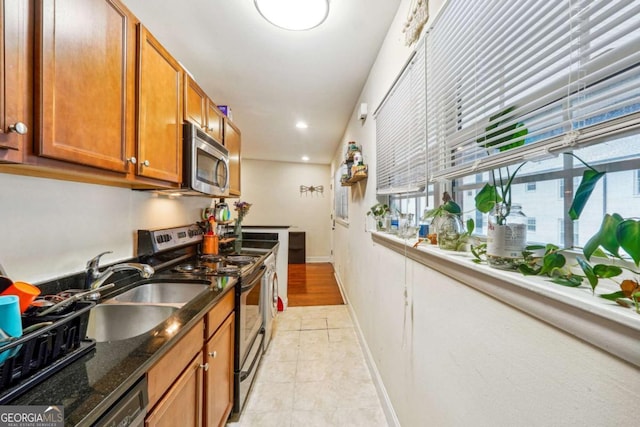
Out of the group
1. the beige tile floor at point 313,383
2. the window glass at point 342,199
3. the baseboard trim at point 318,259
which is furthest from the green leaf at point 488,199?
the baseboard trim at point 318,259

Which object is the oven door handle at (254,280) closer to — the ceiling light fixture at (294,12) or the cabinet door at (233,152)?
the cabinet door at (233,152)

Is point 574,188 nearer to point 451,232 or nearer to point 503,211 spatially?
point 503,211

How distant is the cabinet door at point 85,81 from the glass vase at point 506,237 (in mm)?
1354

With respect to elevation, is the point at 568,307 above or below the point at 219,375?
above

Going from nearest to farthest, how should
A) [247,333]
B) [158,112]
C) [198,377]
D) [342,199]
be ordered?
[198,377] → [158,112] → [247,333] → [342,199]

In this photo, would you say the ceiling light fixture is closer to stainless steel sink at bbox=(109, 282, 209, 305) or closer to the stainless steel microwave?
the stainless steel microwave

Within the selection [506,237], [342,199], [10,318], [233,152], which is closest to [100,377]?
[10,318]

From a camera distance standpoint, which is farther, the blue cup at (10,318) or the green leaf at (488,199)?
the green leaf at (488,199)

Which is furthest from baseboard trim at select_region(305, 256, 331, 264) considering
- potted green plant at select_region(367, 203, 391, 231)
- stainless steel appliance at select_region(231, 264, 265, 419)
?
potted green plant at select_region(367, 203, 391, 231)

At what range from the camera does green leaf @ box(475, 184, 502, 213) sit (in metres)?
0.78

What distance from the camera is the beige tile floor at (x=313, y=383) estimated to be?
159 centimetres

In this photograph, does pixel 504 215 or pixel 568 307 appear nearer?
pixel 568 307

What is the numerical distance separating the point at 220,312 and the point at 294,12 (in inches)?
68.6

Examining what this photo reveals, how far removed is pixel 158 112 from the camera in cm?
132
